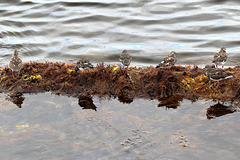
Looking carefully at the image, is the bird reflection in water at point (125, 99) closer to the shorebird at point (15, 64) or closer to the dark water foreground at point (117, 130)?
the dark water foreground at point (117, 130)

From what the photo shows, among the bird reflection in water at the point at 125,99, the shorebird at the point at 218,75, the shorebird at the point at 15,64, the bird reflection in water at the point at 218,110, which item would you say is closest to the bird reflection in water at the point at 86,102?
the bird reflection in water at the point at 125,99

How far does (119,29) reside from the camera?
1914 centimetres

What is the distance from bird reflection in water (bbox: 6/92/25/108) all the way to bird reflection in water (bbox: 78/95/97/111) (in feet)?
5.70

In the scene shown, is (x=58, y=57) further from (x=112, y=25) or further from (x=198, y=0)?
(x=198, y=0)

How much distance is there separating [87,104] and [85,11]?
1494 cm

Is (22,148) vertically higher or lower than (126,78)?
lower

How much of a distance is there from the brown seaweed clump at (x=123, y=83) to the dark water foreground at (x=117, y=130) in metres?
0.41

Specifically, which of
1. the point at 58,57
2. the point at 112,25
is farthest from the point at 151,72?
the point at 112,25

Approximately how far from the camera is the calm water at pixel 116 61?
23.2ft

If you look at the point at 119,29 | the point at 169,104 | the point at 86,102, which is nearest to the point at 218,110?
the point at 169,104

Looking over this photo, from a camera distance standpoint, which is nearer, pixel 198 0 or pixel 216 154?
pixel 216 154

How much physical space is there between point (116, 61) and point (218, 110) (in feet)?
22.4

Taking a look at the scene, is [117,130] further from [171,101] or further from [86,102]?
[171,101]

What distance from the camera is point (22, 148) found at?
7.15 meters
